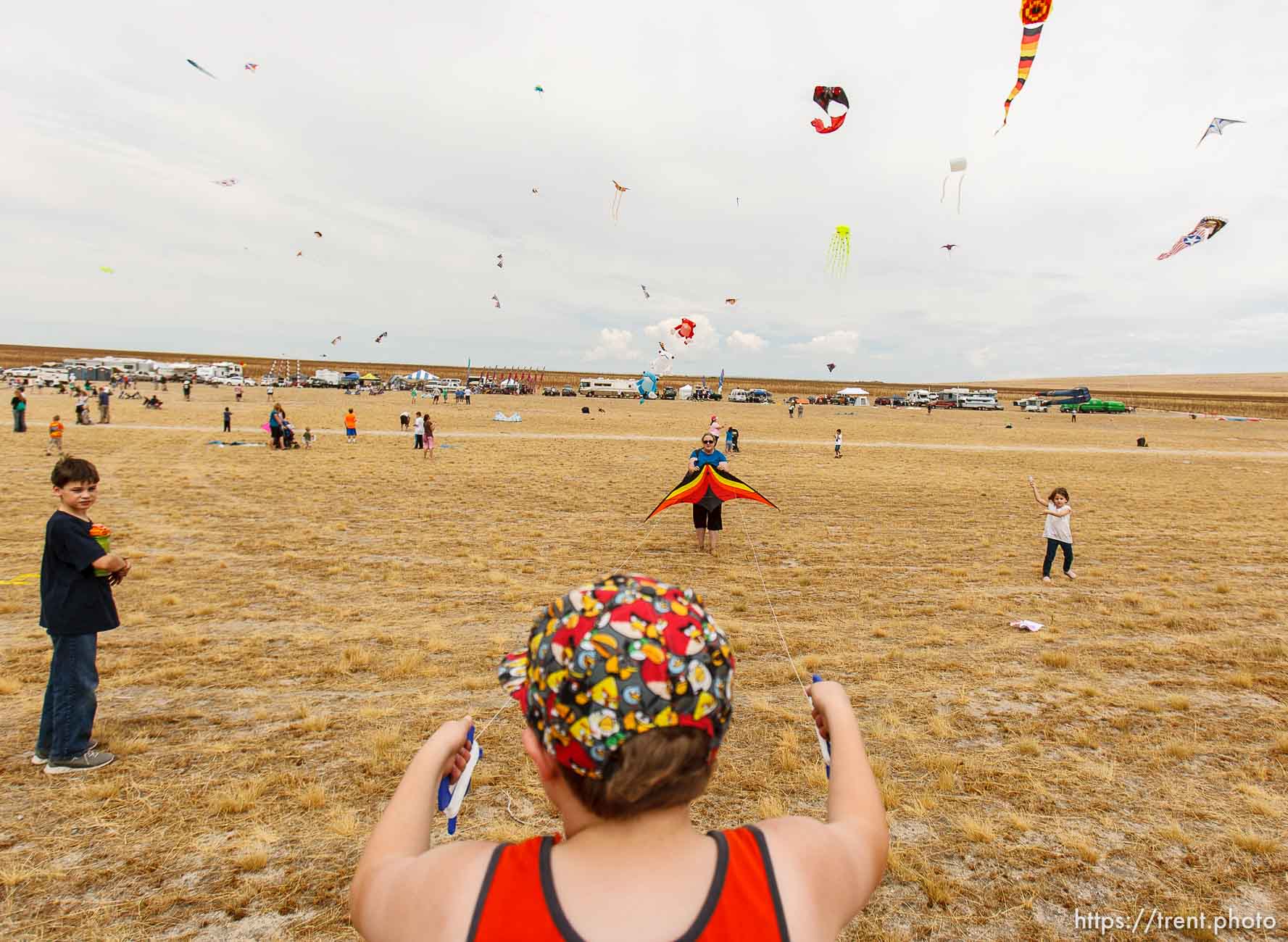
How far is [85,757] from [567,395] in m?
85.1

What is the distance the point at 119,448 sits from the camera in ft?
78.3

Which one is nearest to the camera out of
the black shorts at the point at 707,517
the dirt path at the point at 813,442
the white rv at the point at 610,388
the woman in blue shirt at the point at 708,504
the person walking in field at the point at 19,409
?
the woman in blue shirt at the point at 708,504

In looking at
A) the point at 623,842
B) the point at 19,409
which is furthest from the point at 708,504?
the point at 19,409

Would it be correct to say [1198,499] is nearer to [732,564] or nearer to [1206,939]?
[732,564]

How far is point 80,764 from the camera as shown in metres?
4.89

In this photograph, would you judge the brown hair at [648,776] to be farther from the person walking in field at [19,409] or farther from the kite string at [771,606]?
the person walking in field at [19,409]

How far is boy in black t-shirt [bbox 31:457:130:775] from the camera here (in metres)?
4.64

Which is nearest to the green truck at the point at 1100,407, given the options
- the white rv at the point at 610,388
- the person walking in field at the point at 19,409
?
the white rv at the point at 610,388

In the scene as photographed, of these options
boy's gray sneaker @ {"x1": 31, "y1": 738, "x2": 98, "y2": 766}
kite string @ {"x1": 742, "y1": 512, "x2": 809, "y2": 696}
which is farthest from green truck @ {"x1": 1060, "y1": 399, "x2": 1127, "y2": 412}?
boy's gray sneaker @ {"x1": 31, "y1": 738, "x2": 98, "y2": 766}

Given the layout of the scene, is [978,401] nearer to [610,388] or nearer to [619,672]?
[610,388]

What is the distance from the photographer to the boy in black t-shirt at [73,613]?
464cm

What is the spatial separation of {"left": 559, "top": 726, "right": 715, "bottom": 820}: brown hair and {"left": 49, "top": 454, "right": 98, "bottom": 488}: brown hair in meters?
4.90

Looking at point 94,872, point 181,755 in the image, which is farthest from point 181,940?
point 181,755

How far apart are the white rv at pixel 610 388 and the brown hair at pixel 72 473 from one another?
8661cm
